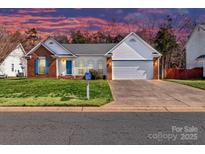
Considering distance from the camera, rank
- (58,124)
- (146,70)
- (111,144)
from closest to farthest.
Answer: (111,144) < (58,124) < (146,70)

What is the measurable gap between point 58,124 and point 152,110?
13.6ft

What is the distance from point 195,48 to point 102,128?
29487 mm

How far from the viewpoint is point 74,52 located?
32.3 m

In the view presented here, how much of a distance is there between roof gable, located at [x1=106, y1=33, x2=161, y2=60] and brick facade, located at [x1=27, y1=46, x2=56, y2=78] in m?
5.44

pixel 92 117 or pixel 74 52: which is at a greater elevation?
pixel 74 52

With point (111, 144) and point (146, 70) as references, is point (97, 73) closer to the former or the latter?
point (146, 70)

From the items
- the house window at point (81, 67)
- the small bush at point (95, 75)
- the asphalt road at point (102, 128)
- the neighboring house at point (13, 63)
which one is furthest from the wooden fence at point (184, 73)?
the asphalt road at point (102, 128)

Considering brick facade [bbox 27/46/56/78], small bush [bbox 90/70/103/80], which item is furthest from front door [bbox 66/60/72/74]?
small bush [bbox 90/70/103/80]

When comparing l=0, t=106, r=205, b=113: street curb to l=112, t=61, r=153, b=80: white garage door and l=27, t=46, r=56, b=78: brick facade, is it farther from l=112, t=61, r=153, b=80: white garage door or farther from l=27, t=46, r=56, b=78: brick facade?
l=27, t=46, r=56, b=78: brick facade

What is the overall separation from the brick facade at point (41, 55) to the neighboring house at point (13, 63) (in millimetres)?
8828

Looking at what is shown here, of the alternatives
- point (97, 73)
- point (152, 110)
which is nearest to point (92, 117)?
point (152, 110)

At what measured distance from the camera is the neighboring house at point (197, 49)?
33566 millimetres

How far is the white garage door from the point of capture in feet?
99.5

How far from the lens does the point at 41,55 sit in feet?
103
